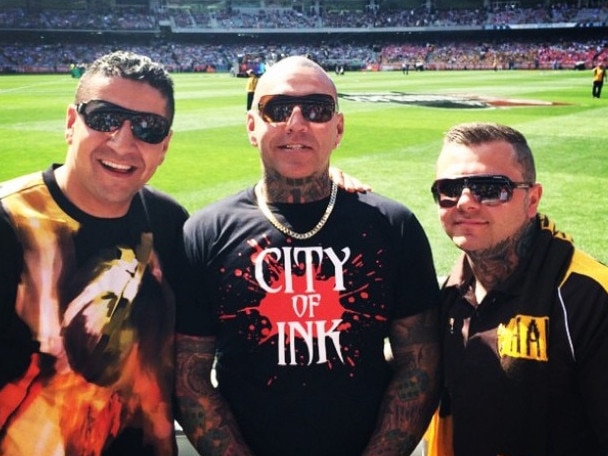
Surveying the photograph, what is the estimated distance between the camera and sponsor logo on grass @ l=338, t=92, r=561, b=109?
87.9 feet

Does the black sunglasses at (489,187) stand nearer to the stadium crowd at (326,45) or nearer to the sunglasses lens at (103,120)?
the sunglasses lens at (103,120)

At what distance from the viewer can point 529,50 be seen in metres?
76.1

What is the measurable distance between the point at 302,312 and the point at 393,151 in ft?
43.2

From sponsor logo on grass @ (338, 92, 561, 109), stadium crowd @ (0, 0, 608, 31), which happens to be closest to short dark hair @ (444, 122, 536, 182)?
sponsor logo on grass @ (338, 92, 561, 109)

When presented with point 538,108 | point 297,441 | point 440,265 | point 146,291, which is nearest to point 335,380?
point 297,441

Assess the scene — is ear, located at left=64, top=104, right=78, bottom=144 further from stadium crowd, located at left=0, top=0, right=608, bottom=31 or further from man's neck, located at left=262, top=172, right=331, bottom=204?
stadium crowd, located at left=0, top=0, right=608, bottom=31

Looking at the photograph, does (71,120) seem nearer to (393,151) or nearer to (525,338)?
(525,338)

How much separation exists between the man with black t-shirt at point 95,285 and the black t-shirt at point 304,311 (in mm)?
231

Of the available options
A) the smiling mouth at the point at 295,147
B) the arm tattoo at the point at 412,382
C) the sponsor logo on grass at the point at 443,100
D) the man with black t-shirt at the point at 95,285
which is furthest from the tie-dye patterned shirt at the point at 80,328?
the sponsor logo on grass at the point at 443,100

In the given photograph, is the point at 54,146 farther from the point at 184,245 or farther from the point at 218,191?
the point at 184,245

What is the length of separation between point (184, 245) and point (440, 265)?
16.5 ft

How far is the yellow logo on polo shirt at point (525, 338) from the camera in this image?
273 centimetres

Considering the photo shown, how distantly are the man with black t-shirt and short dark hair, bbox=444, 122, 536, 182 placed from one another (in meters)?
1.38

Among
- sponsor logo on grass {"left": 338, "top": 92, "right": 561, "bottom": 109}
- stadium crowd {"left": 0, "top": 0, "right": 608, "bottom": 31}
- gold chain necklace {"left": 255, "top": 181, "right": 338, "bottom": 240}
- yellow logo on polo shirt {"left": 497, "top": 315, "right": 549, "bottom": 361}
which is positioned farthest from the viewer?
stadium crowd {"left": 0, "top": 0, "right": 608, "bottom": 31}
